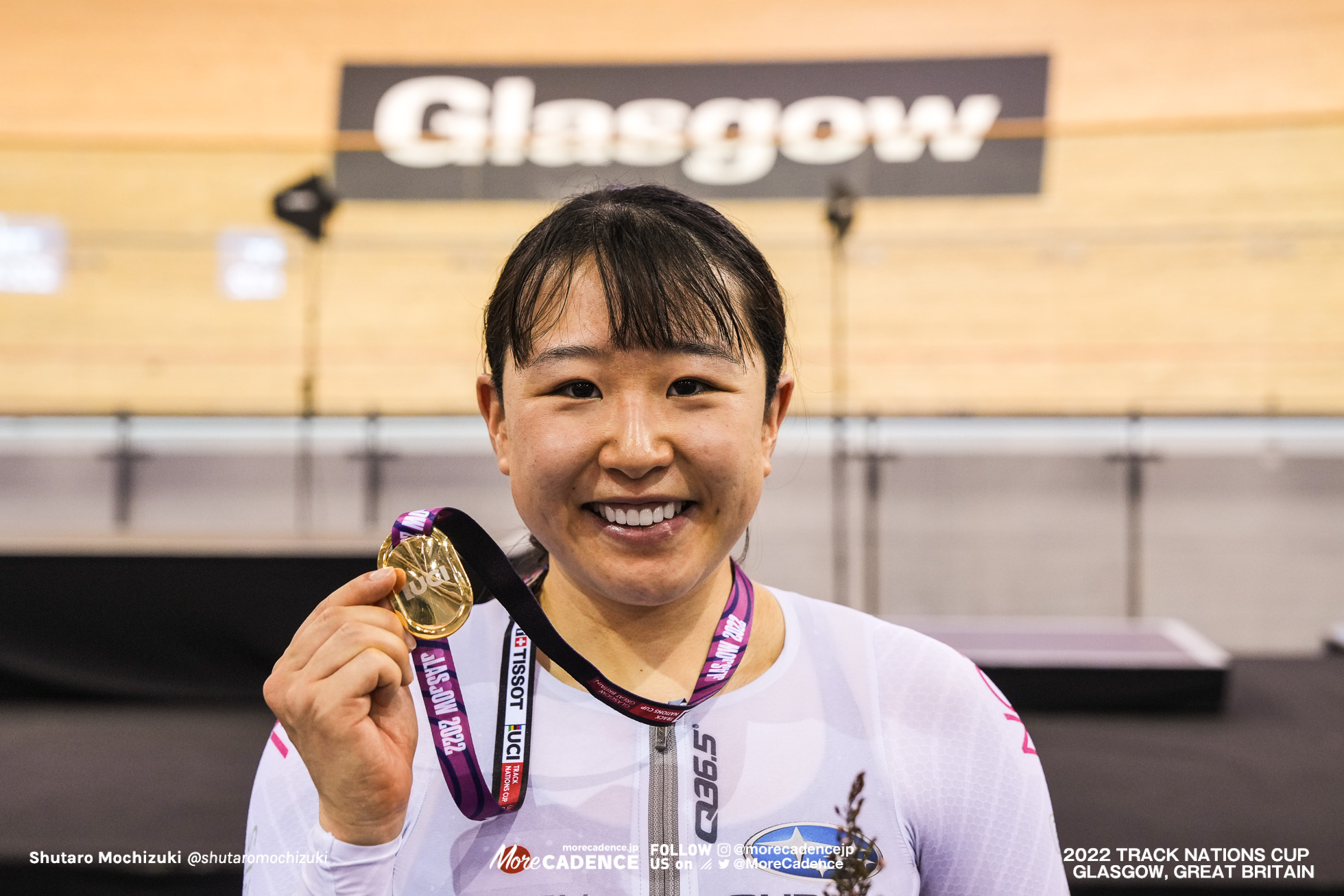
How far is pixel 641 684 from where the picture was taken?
104 centimetres

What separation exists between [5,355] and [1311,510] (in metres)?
8.09

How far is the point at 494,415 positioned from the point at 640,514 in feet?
0.85

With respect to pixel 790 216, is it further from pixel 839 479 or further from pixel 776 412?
pixel 776 412

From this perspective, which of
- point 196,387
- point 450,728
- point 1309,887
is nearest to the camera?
point 450,728

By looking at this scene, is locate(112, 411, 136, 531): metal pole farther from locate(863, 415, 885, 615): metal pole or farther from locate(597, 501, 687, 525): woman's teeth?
locate(597, 501, 687, 525): woman's teeth

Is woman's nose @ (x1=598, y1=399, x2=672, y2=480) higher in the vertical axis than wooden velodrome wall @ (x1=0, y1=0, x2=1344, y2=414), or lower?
lower

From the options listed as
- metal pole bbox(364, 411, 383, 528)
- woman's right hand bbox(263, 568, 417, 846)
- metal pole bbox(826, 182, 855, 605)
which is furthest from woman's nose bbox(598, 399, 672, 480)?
metal pole bbox(364, 411, 383, 528)

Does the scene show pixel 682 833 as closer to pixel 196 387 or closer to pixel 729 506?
pixel 729 506

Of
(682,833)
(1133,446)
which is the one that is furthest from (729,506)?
(1133,446)

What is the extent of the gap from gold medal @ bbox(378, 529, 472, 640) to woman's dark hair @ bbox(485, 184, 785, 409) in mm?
221

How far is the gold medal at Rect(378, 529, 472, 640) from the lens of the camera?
2.99 feet

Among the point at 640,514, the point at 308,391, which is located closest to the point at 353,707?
the point at 640,514

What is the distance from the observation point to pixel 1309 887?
1.50 m

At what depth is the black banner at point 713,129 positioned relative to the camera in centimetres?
520
